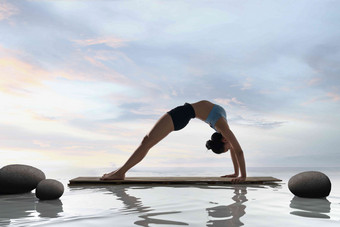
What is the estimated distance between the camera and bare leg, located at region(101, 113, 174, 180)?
19.3 ft

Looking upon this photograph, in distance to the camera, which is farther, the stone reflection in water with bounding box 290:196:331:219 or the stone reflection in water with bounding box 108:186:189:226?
the stone reflection in water with bounding box 290:196:331:219

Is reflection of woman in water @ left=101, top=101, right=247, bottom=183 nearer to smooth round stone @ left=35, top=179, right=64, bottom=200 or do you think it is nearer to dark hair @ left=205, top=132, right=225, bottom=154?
dark hair @ left=205, top=132, right=225, bottom=154

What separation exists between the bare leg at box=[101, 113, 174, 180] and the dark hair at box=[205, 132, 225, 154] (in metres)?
0.79

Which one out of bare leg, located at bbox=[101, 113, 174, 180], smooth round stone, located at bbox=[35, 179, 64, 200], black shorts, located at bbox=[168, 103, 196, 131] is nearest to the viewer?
smooth round stone, located at bbox=[35, 179, 64, 200]

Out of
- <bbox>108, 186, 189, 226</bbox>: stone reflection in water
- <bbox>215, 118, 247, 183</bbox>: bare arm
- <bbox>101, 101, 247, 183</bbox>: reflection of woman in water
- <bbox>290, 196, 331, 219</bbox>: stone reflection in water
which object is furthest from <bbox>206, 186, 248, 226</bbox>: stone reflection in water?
<bbox>101, 101, 247, 183</bbox>: reflection of woman in water

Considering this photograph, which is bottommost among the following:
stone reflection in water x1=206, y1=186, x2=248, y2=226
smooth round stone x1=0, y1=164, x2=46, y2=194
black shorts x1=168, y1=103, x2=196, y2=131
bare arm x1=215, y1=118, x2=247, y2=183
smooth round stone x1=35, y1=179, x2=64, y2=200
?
stone reflection in water x1=206, y1=186, x2=248, y2=226

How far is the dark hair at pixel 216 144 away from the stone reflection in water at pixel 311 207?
216cm

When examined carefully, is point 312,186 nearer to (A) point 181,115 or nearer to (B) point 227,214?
(B) point 227,214

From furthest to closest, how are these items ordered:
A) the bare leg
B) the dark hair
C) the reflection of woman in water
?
the dark hair < the bare leg < the reflection of woman in water

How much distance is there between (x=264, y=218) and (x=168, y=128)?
346 cm

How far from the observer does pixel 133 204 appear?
11.1 ft

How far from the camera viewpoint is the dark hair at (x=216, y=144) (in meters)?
6.12

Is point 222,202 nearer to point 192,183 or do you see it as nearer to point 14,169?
point 192,183

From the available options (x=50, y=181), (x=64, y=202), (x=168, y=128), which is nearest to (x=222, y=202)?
(x=64, y=202)
